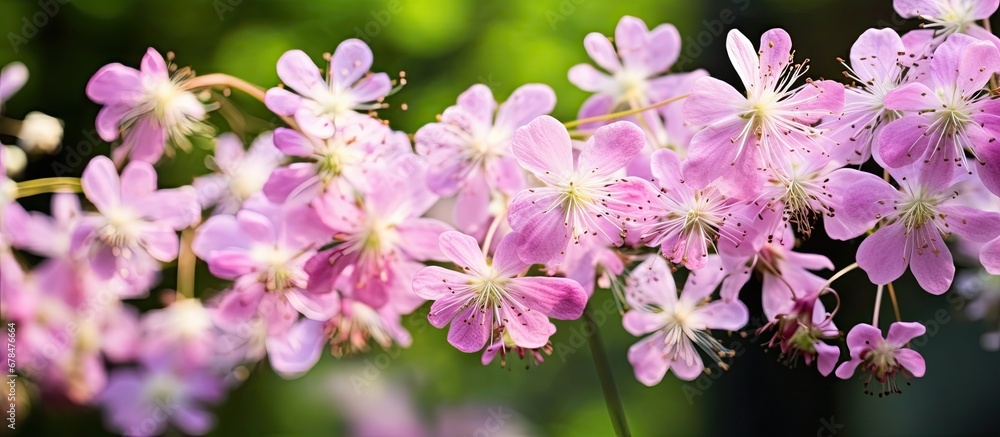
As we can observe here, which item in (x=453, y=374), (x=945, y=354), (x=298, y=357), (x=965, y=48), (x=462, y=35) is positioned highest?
(x=462, y=35)

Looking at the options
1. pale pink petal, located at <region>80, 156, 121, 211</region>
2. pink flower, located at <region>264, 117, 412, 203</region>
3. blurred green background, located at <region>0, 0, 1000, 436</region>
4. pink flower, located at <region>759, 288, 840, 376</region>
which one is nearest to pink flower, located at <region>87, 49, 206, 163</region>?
pale pink petal, located at <region>80, 156, 121, 211</region>

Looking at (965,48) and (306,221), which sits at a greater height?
(965,48)

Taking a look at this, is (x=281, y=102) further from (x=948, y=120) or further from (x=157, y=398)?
(x=157, y=398)

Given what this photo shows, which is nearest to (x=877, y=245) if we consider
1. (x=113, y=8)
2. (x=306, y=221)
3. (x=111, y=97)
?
(x=306, y=221)

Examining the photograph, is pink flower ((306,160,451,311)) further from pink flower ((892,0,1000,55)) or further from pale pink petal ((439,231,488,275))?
pink flower ((892,0,1000,55))

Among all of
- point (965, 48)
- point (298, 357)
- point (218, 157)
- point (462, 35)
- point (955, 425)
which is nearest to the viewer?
point (965, 48)

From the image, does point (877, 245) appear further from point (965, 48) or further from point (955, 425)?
point (955, 425)
